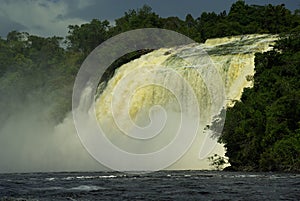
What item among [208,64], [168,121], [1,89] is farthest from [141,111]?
[1,89]

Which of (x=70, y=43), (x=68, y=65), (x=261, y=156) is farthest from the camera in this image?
(x=70, y=43)

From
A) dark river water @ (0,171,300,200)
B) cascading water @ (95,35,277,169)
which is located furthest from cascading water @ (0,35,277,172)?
dark river water @ (0,171,300,200)

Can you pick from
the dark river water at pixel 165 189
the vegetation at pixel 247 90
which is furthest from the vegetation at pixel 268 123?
the dark river water at pixel 165 189

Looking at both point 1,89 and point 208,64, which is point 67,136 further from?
point 1,89

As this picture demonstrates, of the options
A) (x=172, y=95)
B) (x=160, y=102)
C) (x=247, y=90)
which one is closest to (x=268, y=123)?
(x=247, y=90)

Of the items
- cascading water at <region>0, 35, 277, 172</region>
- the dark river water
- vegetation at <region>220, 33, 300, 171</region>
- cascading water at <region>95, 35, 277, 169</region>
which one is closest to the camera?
the dark river water

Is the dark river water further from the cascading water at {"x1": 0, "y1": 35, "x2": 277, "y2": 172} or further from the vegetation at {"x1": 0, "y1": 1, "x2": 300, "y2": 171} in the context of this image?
the cascading water at {"x1": 0, "y1": 35, "x2": 277, "y2": 172}
